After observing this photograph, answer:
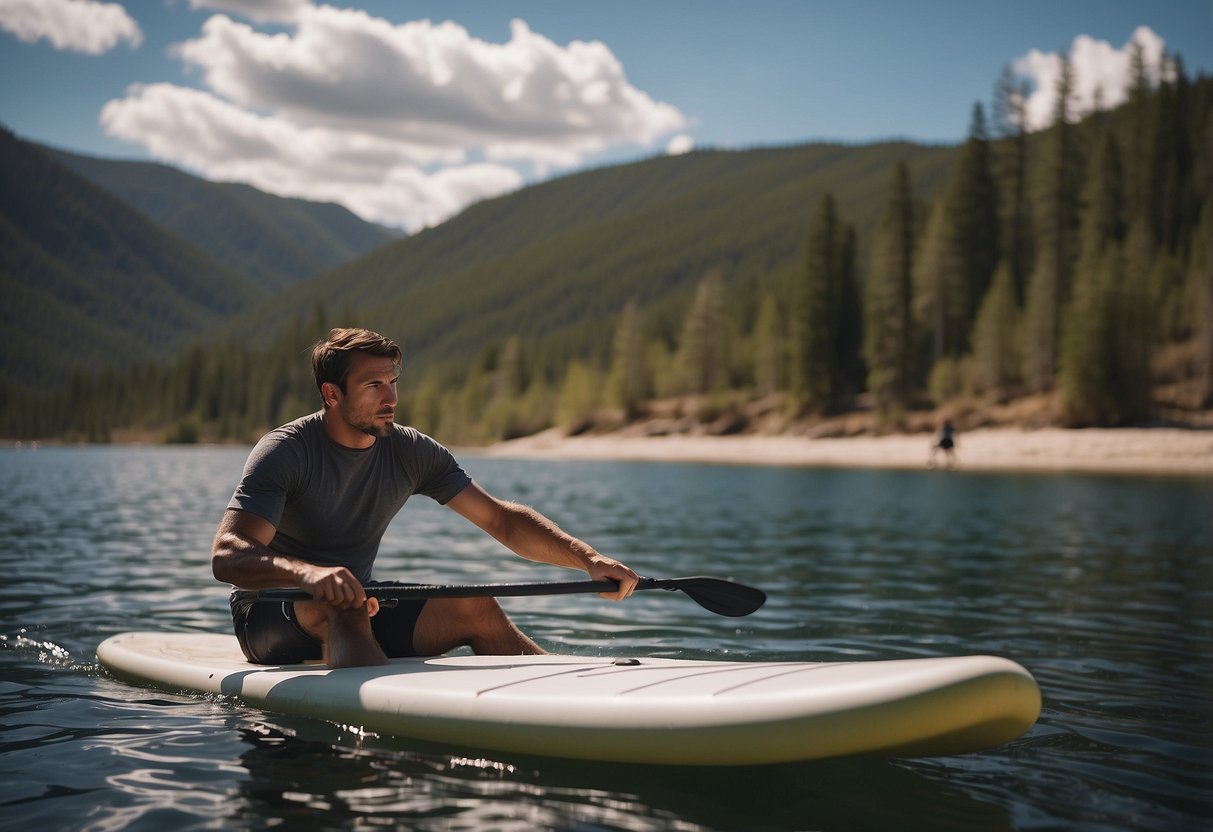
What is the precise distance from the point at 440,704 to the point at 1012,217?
262 ft

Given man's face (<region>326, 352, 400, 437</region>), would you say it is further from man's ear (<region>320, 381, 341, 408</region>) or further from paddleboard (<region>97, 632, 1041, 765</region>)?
paddleboard (<region>97, 632, 1041, 765</region>)

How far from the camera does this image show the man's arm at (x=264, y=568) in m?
4.70

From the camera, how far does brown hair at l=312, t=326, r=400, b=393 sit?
5.15m

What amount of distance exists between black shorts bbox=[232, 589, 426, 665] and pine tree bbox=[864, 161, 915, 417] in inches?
2493

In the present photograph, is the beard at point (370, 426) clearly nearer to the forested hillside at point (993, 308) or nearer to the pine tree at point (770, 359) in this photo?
the forested hillside at point (993, 308)

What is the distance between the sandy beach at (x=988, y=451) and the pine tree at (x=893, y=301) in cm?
523

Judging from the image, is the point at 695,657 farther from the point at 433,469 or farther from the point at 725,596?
the point at 433,469

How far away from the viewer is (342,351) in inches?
Answer: 202

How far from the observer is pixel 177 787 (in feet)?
14.2

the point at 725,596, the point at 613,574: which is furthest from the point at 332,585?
the point at 725,596

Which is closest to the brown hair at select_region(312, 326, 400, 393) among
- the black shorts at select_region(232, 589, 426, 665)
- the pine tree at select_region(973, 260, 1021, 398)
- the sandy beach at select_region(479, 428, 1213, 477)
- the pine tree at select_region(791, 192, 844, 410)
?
the black shorts at select_region(232, 589, 426, 665)

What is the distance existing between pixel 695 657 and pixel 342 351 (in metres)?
3.51

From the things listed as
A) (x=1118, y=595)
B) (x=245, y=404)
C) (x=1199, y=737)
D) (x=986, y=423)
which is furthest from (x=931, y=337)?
(x=245, y=404)

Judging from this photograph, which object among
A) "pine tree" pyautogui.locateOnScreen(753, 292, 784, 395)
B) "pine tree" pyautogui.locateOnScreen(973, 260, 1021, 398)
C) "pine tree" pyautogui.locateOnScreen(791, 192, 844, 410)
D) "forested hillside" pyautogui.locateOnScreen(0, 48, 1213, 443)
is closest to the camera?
"forested hillside" pyautogui.locateOnScreen(0, 48, 1213, 443)
